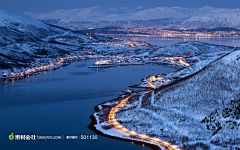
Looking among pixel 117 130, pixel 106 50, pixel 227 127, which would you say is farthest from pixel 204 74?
pixel 106 50

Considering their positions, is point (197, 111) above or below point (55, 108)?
above

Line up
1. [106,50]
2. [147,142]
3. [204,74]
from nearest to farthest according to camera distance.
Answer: [147,142]
[204,74]
[106,50]

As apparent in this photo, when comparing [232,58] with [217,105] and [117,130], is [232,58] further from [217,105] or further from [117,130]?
[117,130]

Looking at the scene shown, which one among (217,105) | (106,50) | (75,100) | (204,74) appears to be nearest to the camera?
(217,105)

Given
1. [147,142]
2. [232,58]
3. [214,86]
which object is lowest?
[147,142]

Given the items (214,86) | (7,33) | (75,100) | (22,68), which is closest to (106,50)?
(7,33)

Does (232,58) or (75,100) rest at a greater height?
(232,58)

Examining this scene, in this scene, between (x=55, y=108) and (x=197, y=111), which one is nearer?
(x=197, y=111)

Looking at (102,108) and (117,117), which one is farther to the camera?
(102,108)
